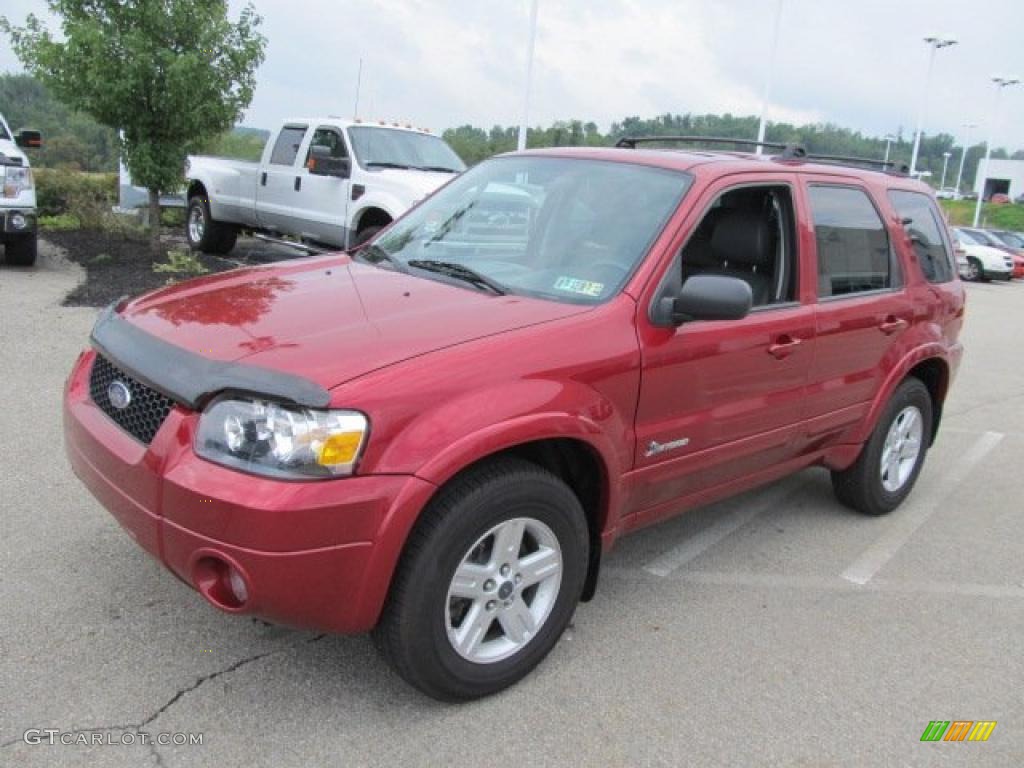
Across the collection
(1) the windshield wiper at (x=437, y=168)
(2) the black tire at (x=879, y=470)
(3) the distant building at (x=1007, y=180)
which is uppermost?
(3) the distant building at (x=1007, y=180)

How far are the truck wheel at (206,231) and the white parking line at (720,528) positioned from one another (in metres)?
9.65

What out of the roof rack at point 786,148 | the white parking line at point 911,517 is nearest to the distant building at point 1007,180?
the white parking line at point 911,517

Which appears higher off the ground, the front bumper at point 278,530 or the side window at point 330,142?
the side window at point 330,142

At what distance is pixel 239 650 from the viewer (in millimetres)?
3141

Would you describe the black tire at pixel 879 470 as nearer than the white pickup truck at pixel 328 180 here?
Yes

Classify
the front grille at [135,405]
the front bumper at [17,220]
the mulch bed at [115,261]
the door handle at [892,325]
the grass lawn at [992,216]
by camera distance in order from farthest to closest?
the grass lawn at [992,216] → the front bumper at [17,220] → the mulch bed at [115,261] → the door handle at [892,325] → the front grille at [135,405]

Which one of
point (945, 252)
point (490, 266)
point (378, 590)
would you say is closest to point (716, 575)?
point (490, 266)

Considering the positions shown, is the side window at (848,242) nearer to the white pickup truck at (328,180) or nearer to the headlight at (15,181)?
the white pickup truck at (328,180)

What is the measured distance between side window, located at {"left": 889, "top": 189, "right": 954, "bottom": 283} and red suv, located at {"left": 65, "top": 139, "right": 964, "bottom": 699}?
0.25 metres

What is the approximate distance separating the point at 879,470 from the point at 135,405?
12.4 feet

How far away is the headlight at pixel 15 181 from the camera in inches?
381

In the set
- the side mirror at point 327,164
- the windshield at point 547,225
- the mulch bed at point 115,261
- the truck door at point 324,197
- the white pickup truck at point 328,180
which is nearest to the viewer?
the windshield at point 547,225

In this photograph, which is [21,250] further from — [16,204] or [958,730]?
[958,730]

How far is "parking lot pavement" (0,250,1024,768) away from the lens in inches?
108
